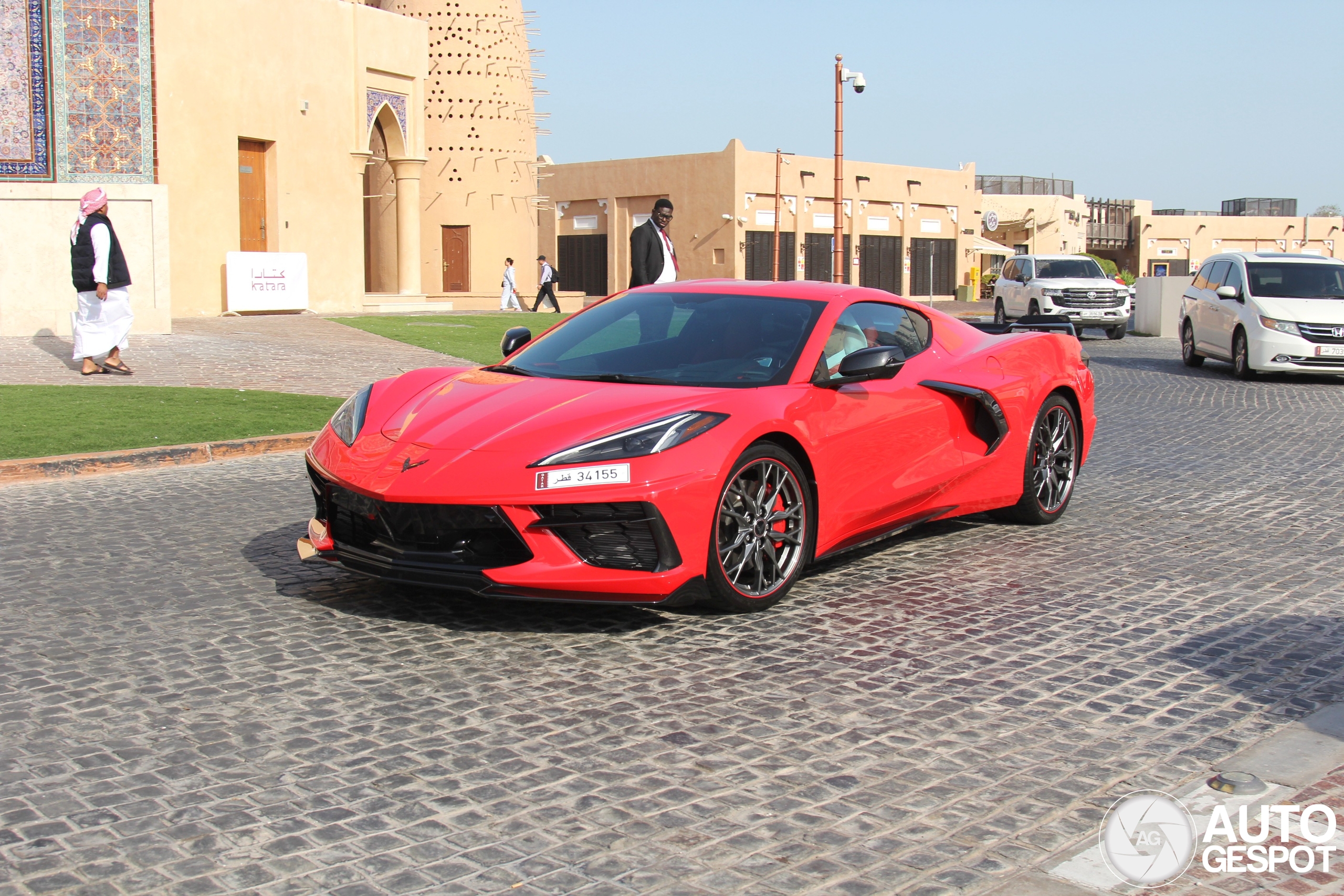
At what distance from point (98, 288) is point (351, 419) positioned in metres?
10.1

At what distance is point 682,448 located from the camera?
5.07 meters

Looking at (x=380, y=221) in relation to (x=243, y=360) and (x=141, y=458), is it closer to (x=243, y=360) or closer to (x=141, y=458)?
(x=243, y=360)

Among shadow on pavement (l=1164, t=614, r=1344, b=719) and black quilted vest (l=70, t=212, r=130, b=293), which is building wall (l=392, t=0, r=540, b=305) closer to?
black quilted vest (l=70, t=212, r=130, b=293)

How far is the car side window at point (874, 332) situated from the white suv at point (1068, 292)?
2163 centimetres

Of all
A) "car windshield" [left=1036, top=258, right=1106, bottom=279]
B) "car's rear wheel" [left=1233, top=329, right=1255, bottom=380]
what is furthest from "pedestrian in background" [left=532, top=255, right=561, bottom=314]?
"car's rear wheel" [left=1233, top=329, right=1255, bottom=380]

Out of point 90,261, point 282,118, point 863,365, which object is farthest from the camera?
point 282,118

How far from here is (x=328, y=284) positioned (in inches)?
1222

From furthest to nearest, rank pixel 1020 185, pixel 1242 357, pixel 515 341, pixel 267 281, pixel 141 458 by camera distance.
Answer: pixel 1020 185
pixel 267 281
pixel 1242 357
pixel 141 458
pixel 515 341

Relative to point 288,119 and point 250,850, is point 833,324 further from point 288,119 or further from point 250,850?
point 288,119

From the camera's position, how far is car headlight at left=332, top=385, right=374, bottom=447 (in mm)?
5645

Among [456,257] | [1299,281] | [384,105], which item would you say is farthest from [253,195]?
[1299,281]

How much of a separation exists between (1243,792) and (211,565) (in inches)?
184

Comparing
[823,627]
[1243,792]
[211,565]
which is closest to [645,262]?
[211,565]

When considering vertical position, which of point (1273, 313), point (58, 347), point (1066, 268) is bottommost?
point (58, 347)
